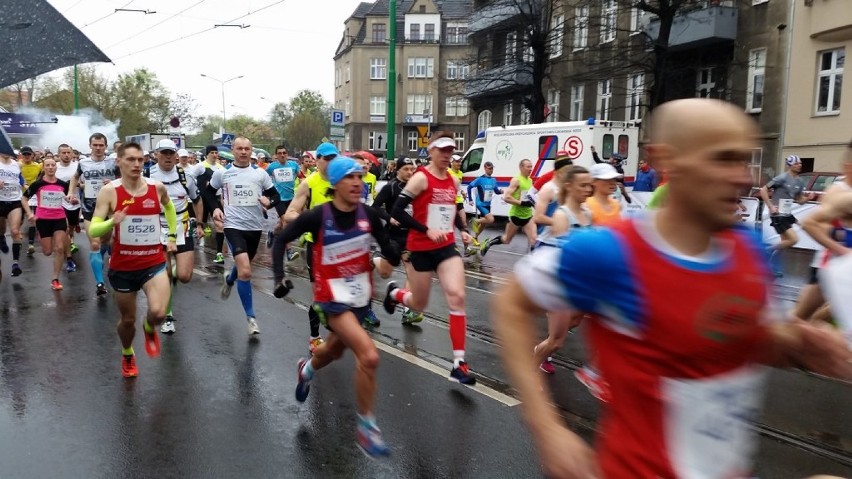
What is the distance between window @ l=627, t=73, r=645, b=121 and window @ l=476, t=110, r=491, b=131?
1662 cm

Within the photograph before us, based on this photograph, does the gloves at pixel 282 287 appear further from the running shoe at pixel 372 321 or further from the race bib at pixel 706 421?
the race bib at pixel 706 421

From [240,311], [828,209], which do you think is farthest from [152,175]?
[828,209]

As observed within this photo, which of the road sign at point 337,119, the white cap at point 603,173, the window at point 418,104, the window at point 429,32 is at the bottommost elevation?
the white cap at point 603,173

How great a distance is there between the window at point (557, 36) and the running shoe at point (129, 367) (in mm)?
26161

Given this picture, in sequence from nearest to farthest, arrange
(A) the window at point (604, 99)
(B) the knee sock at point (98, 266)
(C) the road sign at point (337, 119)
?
1. (B) the knee sock at point (98, 266)
2. (C) the road sign at point (337, 119)
3. (A) the window at point (604, 99)

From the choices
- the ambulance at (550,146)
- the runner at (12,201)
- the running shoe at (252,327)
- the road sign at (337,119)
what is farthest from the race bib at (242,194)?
the road sign at (337,119)

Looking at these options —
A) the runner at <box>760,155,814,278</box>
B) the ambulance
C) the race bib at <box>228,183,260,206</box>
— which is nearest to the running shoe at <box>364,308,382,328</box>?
the race bib at <box>228,183,260,206</box>

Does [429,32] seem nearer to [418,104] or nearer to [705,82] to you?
[418,104]

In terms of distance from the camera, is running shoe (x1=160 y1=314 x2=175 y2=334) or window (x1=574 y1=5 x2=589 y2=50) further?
window (x1=574 y1=5 x2=589 y2=50)

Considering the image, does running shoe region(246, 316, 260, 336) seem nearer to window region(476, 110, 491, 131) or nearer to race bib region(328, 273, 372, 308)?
race bib region(328, 273, 372, 308)

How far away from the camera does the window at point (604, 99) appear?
1192 inches

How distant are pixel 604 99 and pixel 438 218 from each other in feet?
87.0

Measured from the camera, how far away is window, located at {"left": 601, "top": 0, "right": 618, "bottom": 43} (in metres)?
27.6

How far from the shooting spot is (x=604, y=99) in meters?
31.0
